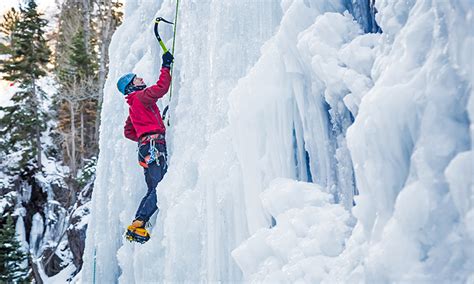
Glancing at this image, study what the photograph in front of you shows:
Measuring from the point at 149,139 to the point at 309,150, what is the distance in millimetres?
2098

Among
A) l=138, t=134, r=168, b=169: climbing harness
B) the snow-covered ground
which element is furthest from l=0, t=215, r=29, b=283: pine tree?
l=138, t=134, r=168, b=169: climbing harness

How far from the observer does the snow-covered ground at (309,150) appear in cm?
161

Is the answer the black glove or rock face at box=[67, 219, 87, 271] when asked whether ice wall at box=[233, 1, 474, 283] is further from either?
rock face at box=[67, 219, 87, 271]

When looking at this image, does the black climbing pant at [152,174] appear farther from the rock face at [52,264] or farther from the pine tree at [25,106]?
the pine tree at [25,106]

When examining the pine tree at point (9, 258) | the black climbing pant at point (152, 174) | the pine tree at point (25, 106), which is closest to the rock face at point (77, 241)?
the pine tree at point (9, 258)

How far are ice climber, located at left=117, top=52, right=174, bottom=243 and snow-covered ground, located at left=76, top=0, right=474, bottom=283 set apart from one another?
0.50ft

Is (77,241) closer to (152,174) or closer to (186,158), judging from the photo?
(152,174)

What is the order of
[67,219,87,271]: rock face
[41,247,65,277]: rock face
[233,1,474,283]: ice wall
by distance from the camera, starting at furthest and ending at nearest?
[41,247,65,277]: rock face < [67,219,87,271]: rock face < [233,1,474,283]: ice wall

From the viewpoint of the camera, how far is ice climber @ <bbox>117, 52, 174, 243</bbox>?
14.2 feet

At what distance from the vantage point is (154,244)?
174 inches

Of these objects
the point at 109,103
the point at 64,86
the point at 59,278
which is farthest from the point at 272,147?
the point at 64,86

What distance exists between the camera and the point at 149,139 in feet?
14.6

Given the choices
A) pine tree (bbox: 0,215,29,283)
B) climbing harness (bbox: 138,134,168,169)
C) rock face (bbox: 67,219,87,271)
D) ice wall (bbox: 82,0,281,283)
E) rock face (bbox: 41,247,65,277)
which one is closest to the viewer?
ice wall (bbox: 82,0,281,283)

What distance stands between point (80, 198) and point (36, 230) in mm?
3799
